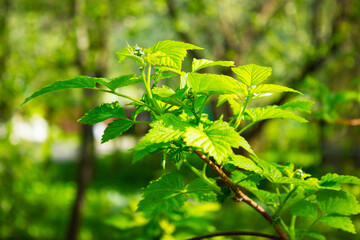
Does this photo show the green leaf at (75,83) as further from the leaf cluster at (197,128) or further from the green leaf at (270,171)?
the green leaf at (270,171)

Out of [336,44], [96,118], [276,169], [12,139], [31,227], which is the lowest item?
[276,169]

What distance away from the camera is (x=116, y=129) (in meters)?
0.86

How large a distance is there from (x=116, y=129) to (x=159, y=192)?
0.20 meters

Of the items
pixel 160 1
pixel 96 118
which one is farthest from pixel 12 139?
pixel 96 118

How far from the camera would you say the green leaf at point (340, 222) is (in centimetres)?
98

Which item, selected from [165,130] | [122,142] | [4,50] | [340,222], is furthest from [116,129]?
[122,142]

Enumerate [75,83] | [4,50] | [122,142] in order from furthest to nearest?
[122,142]
[4,50]
[75,83]

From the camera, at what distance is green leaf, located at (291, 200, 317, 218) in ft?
3.18

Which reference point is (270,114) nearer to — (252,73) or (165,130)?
(252,73)

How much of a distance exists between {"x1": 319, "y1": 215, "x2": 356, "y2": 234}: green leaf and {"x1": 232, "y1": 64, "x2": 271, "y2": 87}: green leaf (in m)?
0.43

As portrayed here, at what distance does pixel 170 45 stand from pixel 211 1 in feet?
18.4

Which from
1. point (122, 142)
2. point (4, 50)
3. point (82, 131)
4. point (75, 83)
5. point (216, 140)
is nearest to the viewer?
point (216, 140)

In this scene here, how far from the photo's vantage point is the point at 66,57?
5.62 metres

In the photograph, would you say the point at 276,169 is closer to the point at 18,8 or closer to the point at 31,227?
the point at 31,227
